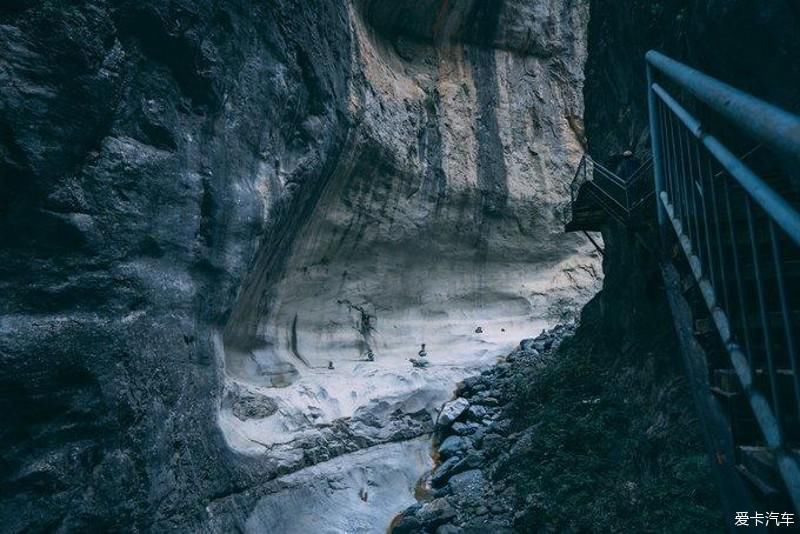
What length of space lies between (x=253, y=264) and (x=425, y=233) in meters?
7.34

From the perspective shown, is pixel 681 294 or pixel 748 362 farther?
pixel 681 294

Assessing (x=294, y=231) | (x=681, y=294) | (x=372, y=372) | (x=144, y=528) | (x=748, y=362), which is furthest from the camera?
(x=372, y=372)

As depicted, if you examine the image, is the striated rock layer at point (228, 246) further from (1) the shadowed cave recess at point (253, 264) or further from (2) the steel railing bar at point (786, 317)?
(2) the steel railing bar at point (786, 317)

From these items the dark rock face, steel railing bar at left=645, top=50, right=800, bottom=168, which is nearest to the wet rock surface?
the dark rock face

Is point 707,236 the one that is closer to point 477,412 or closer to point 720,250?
point 720,250

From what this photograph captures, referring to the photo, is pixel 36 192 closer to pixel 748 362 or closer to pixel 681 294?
pixel 681 294

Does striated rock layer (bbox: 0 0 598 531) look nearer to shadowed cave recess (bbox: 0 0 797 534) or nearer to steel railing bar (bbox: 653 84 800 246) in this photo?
shadowed cave recess (bbox: 0 0 797 534)

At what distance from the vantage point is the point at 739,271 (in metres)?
2.24

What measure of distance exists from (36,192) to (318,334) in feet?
25.7

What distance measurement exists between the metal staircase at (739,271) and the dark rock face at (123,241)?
587 cm

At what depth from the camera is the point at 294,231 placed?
38.2 feet

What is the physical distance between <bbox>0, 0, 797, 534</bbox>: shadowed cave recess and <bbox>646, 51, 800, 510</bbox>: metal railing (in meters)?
3.60

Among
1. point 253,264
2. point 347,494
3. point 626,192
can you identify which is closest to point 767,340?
point 626,192

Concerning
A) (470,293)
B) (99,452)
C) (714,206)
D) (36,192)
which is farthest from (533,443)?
(470,293)
